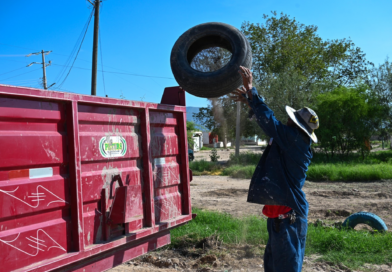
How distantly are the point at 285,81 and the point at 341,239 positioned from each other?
19.8m

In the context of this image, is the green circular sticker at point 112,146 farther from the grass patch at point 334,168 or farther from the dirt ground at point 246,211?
the grass patch at point 334,168

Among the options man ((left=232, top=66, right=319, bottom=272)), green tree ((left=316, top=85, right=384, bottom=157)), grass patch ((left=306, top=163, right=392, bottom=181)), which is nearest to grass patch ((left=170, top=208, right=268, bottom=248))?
man ((left=232, top=66, right=319, bottom=272))

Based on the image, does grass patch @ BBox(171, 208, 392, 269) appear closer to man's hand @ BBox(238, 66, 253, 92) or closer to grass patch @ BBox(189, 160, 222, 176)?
man's hand @ BBox(238, 66, 253, 92)

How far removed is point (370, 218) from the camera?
21.7 feet

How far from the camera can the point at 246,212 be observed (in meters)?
8.85

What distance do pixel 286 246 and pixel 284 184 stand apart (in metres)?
0.59

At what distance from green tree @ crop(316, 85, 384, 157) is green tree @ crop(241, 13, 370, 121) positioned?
313 centimetres

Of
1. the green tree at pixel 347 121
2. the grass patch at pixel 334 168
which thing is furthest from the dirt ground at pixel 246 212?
the green tree at pixel 347 121

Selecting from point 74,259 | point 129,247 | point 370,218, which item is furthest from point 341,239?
point 74,259

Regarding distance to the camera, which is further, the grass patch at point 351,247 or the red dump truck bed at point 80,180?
the grass patch at point 351,247

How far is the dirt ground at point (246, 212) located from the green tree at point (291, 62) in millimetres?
10003

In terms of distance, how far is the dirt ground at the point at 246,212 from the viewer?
5.06 meters

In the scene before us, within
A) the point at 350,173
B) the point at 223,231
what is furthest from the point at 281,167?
the point at 350,173

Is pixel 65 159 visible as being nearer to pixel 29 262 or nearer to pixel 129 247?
pixel 29 262
